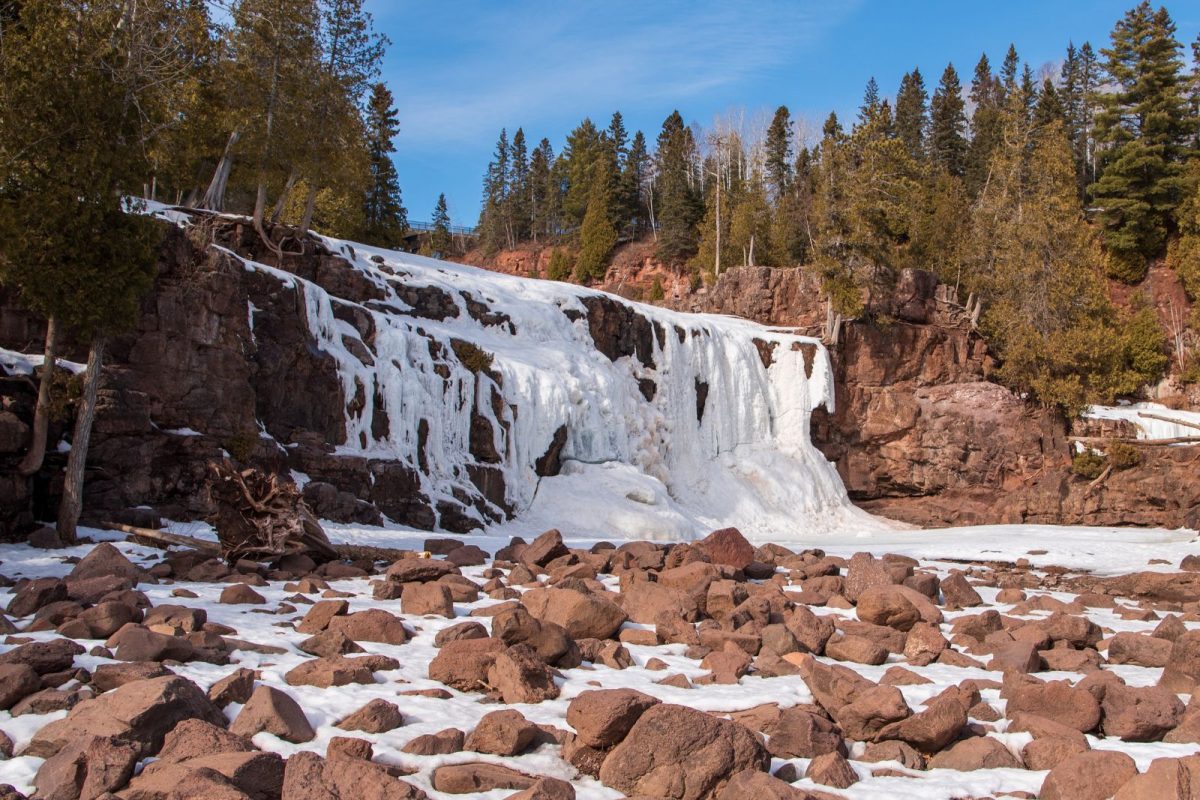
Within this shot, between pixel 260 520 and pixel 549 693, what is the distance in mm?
→ 6473

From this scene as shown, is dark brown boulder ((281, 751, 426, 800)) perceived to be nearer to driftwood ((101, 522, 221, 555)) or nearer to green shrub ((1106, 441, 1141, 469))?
driftwood ((101, 522, 221, 555))

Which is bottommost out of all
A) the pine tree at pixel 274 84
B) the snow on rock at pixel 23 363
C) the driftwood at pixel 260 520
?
the driftwood at pixel 260 520

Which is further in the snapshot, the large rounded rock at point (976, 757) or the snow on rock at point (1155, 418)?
the snow on rock at point (1155, 418)

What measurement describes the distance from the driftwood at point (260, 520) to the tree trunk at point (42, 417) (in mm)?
2335

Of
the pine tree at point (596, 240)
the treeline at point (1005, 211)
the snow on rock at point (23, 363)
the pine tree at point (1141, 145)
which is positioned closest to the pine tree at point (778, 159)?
the treeline at point (1005, 211)

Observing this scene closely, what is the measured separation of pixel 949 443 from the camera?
32844mm

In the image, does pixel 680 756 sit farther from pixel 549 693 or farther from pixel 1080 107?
pixel 1080 107

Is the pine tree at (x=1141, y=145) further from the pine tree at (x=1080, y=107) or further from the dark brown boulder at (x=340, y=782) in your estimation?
the dark brown boulder at (x=340, y=782)

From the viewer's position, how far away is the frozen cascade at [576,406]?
65.5 feet

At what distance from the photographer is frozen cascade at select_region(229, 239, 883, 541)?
1997 centimetres

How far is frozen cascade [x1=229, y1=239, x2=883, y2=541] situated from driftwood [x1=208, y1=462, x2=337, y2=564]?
599 cm

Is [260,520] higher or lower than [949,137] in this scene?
lower

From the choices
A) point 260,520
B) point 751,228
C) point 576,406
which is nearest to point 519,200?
point 751,228

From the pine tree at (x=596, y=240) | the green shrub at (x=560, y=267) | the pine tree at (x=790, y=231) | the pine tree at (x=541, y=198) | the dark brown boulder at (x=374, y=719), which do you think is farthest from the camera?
the pine tree at (x=541, y=198)
